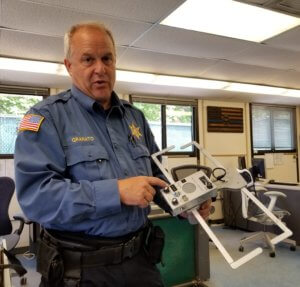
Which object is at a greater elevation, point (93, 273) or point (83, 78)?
point (83, 78)

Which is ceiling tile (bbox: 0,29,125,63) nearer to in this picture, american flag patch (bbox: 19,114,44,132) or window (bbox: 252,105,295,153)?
american flag patch (bbox: 19,114,44,132)

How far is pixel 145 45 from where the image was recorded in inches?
113

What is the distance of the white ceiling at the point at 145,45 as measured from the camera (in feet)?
6.98

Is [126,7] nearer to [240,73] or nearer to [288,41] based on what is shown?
[288,41]

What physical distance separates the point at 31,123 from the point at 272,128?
5959 millimetres

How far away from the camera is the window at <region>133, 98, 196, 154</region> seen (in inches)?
197

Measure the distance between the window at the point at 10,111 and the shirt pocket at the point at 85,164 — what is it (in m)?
3.38

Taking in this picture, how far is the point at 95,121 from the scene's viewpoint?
1.12 m

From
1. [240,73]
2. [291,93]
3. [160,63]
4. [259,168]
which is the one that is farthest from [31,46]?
[291,93]

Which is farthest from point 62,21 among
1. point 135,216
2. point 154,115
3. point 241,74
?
point 154,115

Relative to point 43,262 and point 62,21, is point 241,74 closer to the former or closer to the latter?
point 62,21

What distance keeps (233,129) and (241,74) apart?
5.69 feet

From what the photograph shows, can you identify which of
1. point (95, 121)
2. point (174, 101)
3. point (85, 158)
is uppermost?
point (174, 101)

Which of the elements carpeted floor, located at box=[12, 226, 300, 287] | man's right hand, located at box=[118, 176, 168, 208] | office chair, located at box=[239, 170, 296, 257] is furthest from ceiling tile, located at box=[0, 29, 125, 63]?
office chair, located at box=[239, 170, 296, 257]
